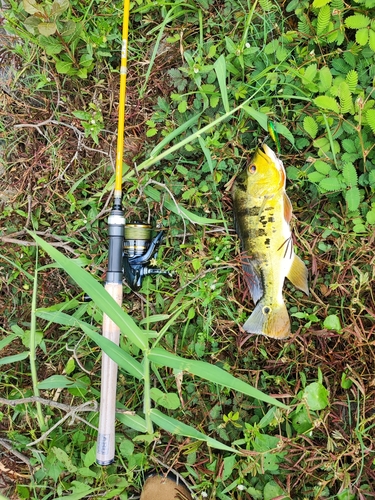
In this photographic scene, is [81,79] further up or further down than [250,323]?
further up

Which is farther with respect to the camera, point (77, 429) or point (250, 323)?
point (77, 429)

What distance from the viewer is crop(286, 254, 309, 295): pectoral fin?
219cm

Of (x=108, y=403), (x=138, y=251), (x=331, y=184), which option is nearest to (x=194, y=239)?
(x=138, y=251)

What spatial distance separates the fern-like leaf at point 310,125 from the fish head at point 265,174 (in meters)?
0.24

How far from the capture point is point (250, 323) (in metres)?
2.21

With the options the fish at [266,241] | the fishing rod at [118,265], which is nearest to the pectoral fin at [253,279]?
the fish at [266,241]

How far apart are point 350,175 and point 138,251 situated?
115 cm

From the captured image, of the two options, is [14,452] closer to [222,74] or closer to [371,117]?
[222,74]

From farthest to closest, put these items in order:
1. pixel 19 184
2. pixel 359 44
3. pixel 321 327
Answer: pixel 19 184 → pixel 321 327 → pixel 359 44

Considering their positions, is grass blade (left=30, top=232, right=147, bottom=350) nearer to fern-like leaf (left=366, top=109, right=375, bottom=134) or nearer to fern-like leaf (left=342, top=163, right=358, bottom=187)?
fern-like leaf (left=342, top=163, right=358, bottom=187)

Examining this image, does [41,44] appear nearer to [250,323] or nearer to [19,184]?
[19,184]

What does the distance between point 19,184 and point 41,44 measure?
815 millimetres

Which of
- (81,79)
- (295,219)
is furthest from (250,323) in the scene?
(81,79)

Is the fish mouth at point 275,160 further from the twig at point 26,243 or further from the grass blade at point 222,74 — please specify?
the twig at point 26,243
